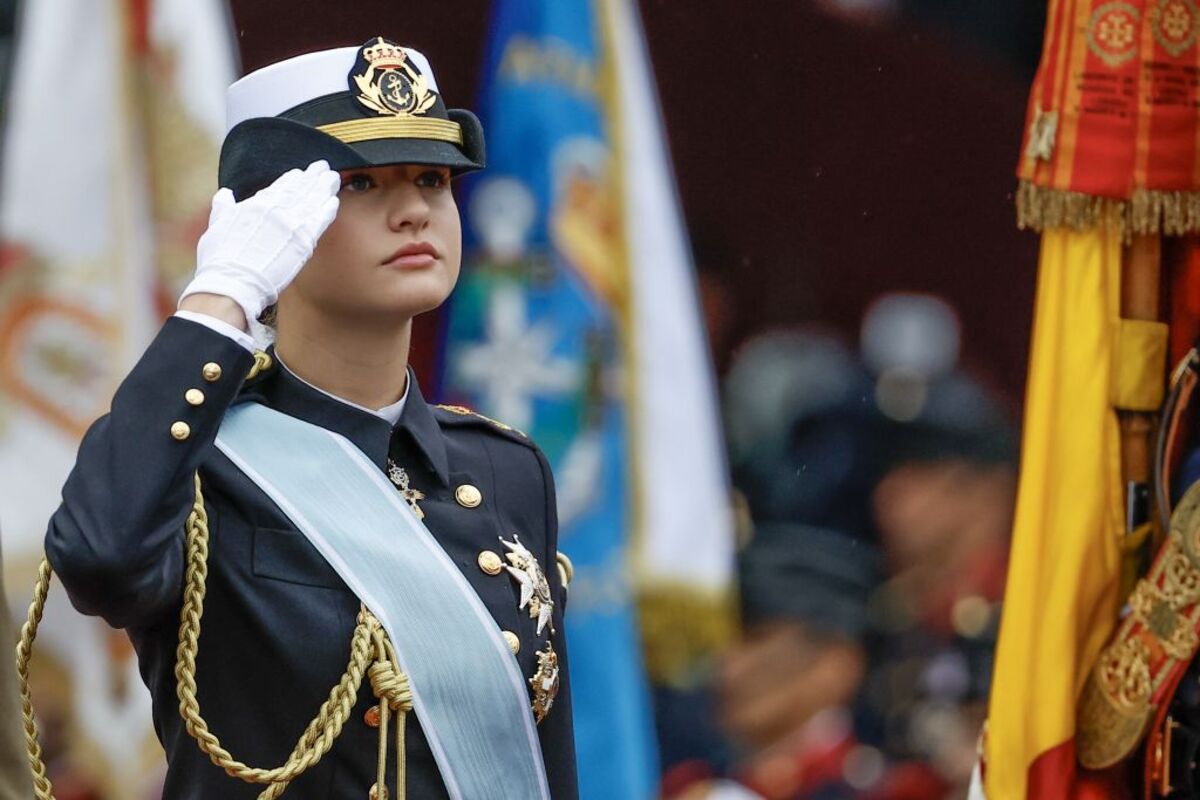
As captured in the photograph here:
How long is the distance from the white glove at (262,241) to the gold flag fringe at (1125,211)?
191 cm

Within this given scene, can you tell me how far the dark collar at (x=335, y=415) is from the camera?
101 inches

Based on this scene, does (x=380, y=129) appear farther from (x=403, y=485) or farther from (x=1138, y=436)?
(x=1138, y=436)

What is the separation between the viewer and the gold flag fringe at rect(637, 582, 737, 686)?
4.09m

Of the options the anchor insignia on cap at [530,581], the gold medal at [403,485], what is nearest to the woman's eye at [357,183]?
the gold medal at [403,485]

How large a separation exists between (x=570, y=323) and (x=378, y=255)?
5.16 feet

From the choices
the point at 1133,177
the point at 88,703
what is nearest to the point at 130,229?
the point at 88,703

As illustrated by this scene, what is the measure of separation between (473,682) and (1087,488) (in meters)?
1.74

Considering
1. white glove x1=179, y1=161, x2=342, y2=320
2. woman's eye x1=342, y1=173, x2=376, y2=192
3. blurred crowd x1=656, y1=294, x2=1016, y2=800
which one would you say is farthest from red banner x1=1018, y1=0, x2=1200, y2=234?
white glove x1=179, y1=161, x2=342, y2=320

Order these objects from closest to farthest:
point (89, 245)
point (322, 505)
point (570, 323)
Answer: point (322, 505)
point (89, 245)
point (570, 323)

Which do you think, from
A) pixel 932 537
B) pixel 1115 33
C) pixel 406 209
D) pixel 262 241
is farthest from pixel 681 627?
pixel 262 241

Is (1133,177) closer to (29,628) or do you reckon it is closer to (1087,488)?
(1087,488)

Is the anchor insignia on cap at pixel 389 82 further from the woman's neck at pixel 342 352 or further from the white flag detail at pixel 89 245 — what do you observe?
the white flag detail at pixel 89 245

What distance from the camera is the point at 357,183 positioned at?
2.50m

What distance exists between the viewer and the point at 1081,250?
3920 mm
